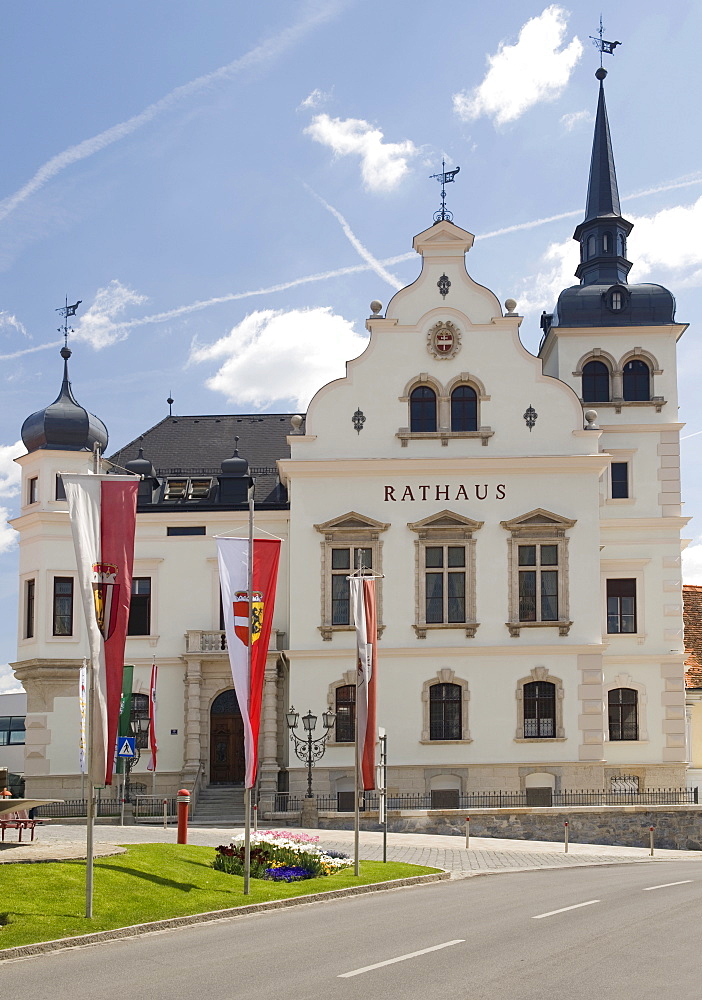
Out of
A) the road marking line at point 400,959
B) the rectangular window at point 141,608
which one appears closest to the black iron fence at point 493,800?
the rectangular window at point 141,608

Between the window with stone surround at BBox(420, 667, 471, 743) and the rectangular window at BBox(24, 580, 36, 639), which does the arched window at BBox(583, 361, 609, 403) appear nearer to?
the window with stone surround at BBox(420, 667, 471, 743)

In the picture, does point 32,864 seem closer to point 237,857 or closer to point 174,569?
point 237,857

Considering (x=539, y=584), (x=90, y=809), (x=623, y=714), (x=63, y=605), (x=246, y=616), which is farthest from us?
(x=623, y=714)

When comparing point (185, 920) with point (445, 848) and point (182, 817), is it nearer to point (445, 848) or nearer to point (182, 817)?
point (182, 817)

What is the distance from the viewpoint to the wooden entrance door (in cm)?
4462

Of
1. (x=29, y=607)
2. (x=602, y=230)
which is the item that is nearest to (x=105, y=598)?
(x=29, y=607)

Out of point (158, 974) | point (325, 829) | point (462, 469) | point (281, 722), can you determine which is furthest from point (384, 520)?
point (158, 974)

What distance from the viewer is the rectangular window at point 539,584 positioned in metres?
43.4

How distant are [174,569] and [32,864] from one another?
1021 inches

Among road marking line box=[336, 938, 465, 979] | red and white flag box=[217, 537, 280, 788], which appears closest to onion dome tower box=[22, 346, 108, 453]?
red and white flag box=[217, 537, 280, 788]

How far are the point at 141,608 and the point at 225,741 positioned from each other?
540cm

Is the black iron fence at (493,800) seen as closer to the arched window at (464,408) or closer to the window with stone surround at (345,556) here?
the window with stone surround at (345,556)

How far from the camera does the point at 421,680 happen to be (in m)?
43.2

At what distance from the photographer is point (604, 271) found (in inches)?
1975
